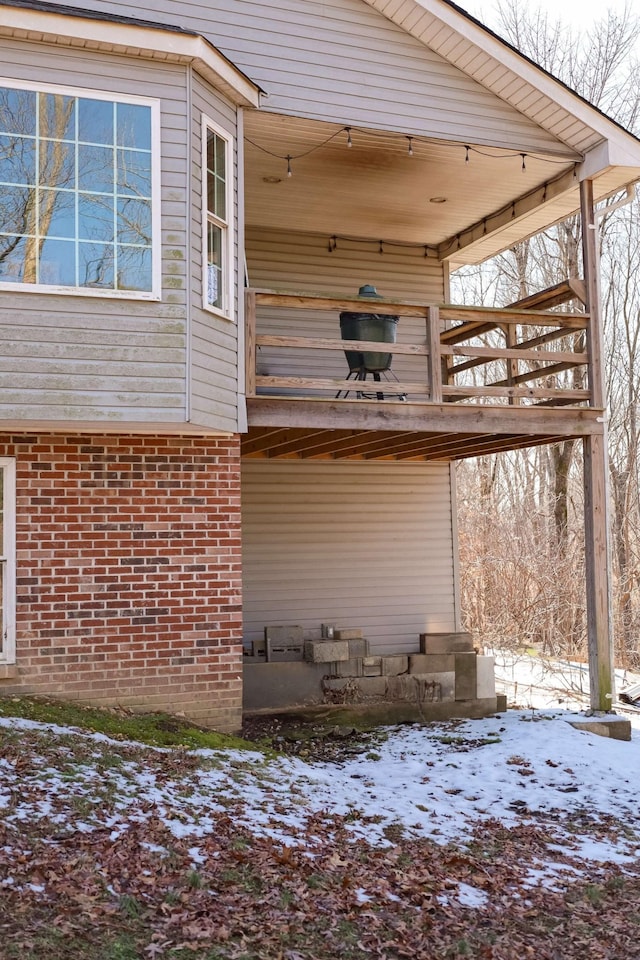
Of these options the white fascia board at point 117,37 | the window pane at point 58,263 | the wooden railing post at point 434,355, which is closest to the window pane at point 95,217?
the window pane at point 58,263

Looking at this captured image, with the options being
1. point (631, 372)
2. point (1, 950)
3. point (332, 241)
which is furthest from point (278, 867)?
point (631, 372)

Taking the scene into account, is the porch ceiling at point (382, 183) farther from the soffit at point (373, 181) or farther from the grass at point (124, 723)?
the grass at point (124, 723)

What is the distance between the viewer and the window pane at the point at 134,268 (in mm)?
7977

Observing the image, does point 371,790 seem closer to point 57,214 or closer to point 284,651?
point 284,651

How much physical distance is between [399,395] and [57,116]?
4384mm

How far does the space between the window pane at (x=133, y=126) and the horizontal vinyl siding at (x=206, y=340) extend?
1.33ft

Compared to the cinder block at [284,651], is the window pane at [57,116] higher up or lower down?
higher up

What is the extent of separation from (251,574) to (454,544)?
2775mm

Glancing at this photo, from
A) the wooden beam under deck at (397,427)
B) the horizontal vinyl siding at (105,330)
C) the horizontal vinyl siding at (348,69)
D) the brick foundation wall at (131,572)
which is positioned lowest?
the brick foundation wall at (131,572)

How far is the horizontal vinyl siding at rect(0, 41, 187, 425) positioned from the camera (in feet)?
25.3

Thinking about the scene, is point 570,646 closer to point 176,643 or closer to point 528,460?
point 528,460

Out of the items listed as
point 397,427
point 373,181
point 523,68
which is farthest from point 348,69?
point 397,427

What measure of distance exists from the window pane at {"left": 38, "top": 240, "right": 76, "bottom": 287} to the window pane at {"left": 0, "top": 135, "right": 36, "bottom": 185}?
1.71 ft

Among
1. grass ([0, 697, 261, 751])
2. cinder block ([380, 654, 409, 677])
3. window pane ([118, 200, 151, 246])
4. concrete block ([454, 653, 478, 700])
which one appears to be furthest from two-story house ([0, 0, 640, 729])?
concrete block ([454, 653, 478, 700])
